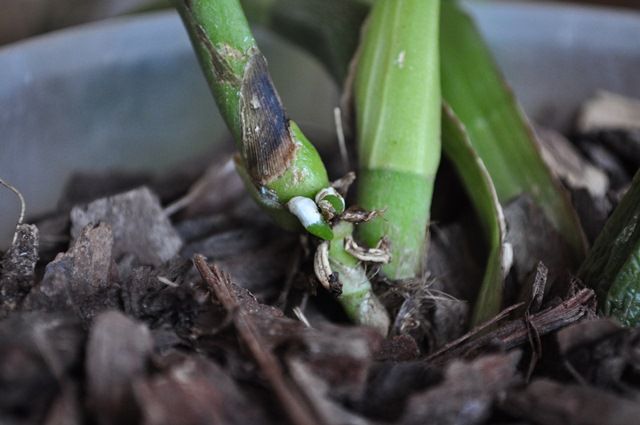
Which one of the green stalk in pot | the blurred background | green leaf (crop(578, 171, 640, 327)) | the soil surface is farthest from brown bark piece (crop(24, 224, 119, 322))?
the blurred background

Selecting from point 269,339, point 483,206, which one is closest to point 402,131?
point 483,206

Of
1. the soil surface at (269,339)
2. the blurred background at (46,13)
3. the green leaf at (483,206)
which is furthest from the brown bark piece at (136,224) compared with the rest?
the blurred background at (46,13)

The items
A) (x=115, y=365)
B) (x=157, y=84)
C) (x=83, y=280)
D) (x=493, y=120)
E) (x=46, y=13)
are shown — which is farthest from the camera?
(x=46, y=13)

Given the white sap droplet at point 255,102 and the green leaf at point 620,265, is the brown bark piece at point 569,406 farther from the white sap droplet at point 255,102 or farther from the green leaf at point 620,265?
the white sap droplet at point 255,102

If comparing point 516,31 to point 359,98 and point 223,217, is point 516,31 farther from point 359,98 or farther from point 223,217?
point 223,217

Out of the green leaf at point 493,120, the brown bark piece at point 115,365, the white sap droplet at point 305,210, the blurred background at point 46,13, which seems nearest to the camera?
the brown bark piece at point 115,365

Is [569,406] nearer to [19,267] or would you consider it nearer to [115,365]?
[115,365]
